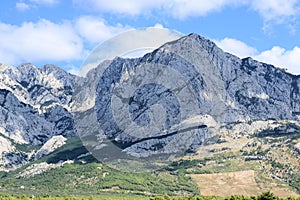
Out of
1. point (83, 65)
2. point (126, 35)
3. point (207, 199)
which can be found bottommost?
point (207, 199)

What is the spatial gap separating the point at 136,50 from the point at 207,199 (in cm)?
9786

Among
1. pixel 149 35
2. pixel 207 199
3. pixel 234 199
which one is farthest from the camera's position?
pixel 207 199

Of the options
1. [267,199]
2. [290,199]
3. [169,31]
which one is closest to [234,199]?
[290,199]

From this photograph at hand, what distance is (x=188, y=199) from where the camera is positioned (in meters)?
148

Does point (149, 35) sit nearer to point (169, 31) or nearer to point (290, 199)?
point (169, 31)

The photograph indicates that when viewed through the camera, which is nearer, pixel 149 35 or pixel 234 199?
pixel 149 35

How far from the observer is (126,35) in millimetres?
80562

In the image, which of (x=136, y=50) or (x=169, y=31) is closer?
(x=136, y=50)

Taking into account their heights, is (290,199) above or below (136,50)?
below

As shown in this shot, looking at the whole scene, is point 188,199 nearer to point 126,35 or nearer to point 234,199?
point 234,199

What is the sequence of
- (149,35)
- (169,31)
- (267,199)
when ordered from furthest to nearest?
(267,199)
(169,31)
(149,35)

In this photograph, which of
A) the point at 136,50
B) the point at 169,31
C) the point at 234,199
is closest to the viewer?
the point at 136,50

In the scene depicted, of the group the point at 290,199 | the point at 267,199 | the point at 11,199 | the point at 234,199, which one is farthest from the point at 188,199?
the point at 11,199

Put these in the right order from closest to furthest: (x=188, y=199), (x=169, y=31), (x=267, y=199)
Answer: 1. (x=169, y=31)
2. (x=267, y=199)
3. (x=188, y=199)
